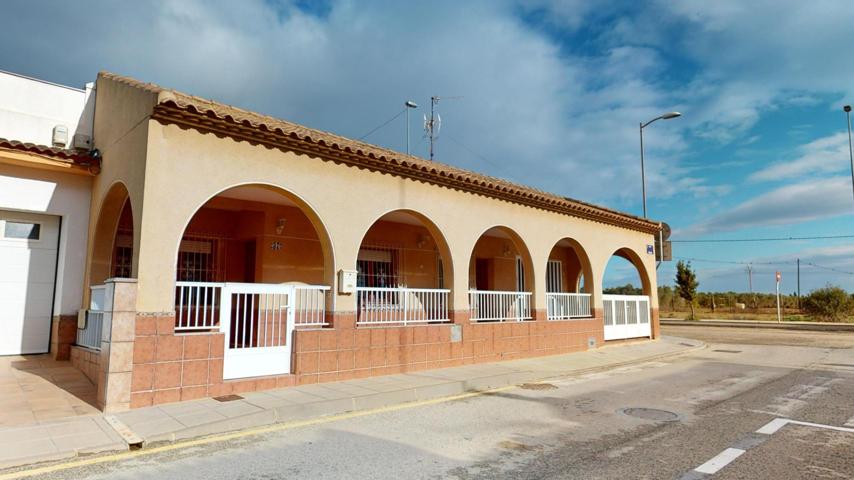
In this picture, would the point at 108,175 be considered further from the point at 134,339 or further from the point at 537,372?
the point at 537,372

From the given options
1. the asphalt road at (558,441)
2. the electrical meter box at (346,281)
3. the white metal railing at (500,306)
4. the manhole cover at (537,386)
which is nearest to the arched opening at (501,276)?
the white metal railing at (500,306)

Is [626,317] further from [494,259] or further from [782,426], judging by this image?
[782,426]

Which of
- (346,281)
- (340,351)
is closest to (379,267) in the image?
(346,281)

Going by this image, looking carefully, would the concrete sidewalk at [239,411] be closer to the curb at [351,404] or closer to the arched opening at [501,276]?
the curb at [351,404]

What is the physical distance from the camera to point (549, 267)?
18.6 metres

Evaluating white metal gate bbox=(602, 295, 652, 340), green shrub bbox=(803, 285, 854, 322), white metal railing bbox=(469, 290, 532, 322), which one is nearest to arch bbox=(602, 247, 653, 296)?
white metal gate bbox=(602, 295, 652, 340)

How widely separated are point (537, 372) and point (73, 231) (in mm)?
9223

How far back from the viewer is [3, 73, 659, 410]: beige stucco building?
6918 mm

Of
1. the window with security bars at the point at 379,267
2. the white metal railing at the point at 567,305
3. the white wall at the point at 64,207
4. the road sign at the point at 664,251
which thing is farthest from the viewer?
the road sign at the point at 664,251

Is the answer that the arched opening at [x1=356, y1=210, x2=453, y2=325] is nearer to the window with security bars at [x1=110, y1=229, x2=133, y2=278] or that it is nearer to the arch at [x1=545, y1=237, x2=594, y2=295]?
the window with security bars at [x1=110, y1=229, x2=133, y2=278]

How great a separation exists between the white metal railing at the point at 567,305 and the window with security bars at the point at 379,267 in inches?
159

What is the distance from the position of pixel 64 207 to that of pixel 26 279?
1.47m

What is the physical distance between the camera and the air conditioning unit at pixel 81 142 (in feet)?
33.7

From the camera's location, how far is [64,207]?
966 cm
